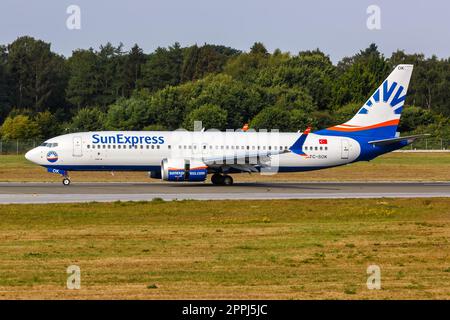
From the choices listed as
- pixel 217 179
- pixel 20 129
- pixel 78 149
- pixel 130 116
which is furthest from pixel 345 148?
pixel 20 129

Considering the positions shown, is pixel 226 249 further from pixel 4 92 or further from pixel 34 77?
pixel 34 77

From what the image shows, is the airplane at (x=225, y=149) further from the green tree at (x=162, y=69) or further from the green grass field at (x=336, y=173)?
the green tree at (x=162, y=69)

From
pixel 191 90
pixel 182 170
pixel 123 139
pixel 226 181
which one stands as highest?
pixel 191 90

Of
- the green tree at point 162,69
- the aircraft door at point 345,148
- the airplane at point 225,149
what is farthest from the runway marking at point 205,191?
the green tree at point 162,69

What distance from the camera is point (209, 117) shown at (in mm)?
99188

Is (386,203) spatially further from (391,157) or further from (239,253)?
(391,157)

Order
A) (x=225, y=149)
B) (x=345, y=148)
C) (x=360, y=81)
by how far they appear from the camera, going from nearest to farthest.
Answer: (x=225, y=149) → (x=345, y=148) → (x=360, y=81)

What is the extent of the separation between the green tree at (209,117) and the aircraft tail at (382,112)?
1640 inches

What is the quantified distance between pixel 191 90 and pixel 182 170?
64535mm

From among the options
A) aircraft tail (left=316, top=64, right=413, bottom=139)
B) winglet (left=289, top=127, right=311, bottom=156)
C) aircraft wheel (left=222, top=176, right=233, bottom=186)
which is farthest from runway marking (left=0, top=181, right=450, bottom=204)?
aircraft tail (left=316, top=64, right=413, bottom=139)

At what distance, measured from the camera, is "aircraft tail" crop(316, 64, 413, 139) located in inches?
2240

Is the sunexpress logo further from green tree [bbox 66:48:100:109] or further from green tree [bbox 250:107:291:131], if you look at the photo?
green tree [bbox 66:48:100:109]

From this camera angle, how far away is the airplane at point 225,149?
5234 cm
